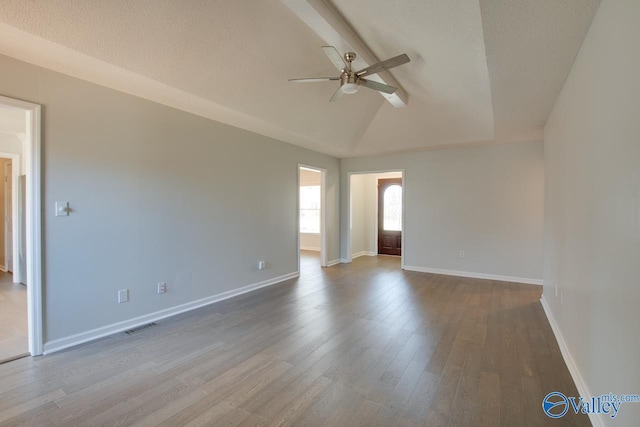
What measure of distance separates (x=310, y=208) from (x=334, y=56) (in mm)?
6523

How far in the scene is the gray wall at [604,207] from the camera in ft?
4.24

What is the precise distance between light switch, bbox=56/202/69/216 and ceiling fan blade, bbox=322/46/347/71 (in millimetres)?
2712

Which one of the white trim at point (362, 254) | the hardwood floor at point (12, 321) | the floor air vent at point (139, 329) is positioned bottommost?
the floor air vent at point (139, 329)

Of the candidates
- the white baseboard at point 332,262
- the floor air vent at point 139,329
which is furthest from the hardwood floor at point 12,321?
the white baseboard at point 332,262

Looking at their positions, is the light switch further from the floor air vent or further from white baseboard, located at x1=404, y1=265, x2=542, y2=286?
white baseboard, located at x1=404, y1=265, x2=542, y2=286

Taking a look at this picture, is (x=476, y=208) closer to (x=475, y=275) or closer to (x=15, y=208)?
(x=475, y=275)

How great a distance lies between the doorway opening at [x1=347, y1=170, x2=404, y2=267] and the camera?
25.8 ft

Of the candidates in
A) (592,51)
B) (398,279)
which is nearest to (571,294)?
(592,51)

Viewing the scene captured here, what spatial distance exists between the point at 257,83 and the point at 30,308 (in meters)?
2.95

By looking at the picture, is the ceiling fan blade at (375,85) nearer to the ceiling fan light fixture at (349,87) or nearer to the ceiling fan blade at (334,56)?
the ceiling fan light fixture at (349,87)

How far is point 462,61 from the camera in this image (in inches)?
104

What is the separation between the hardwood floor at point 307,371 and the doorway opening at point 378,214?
4.21m

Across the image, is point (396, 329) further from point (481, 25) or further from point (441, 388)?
point (481, 25)

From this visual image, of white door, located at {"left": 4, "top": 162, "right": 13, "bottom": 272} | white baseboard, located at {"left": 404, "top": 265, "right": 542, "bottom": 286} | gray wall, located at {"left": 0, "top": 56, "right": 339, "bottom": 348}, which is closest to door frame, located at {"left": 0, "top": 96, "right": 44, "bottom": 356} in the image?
gray wall, located at {"left": 0, "top": 56, "right": 339, "bottom": 348}
